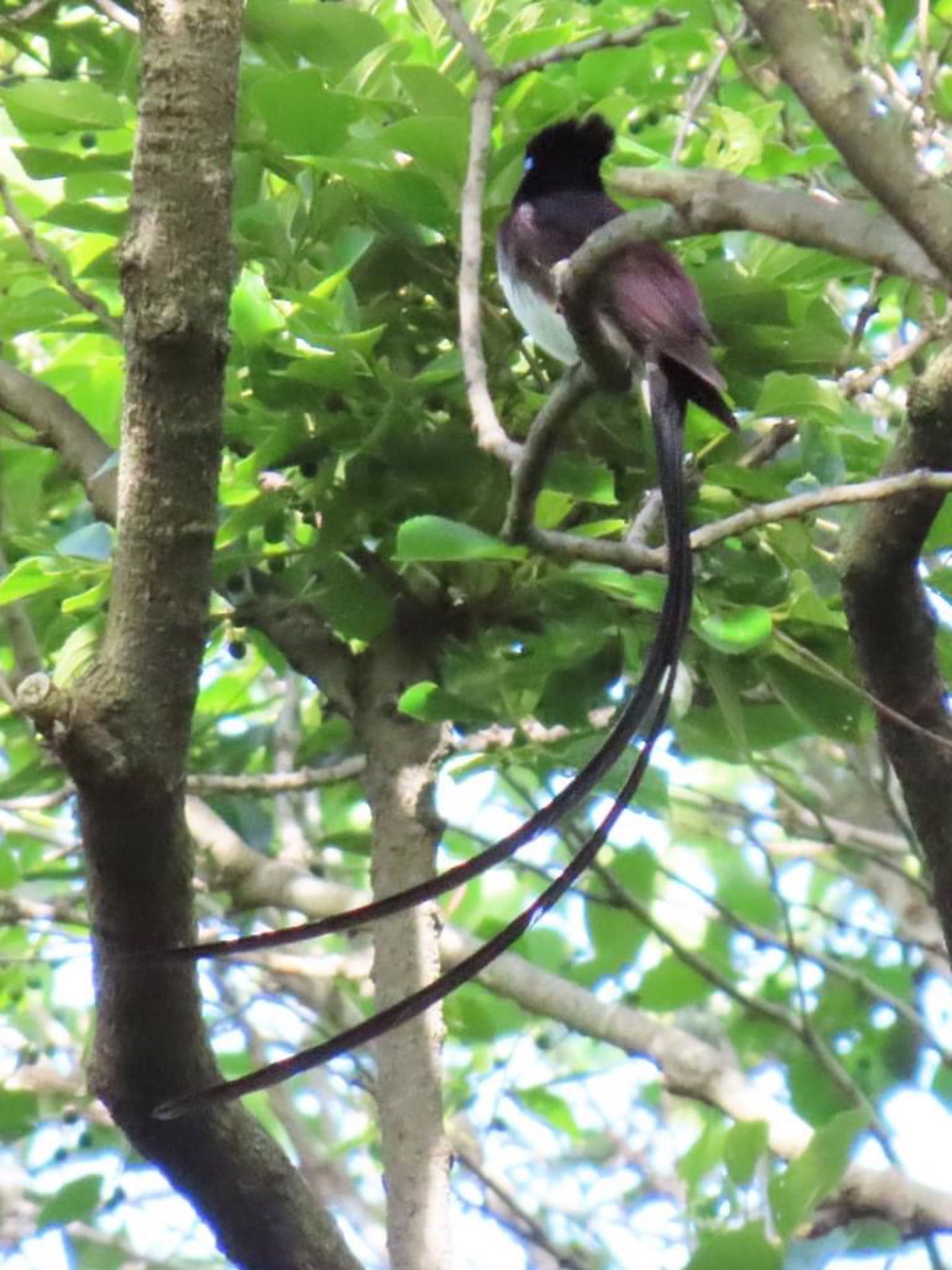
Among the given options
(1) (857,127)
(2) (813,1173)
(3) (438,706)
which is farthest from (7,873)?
(1) (857,127)

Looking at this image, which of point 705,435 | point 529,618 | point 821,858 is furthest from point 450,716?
point 821,858

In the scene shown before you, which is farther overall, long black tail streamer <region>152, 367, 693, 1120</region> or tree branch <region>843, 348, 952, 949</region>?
tree branch <region>843, 348, 952, 949</region>

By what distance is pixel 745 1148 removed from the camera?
1.59 metres

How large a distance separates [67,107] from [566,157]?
0.61 metres

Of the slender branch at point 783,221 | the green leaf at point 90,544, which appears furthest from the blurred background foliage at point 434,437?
the slender branch at point 783,221

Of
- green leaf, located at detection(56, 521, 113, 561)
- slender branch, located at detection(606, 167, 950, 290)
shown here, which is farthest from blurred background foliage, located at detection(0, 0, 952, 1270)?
slender branch, located at detection(606, 167, 950, 290)

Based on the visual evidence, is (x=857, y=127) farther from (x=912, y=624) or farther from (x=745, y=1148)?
(x=745, y=1148)

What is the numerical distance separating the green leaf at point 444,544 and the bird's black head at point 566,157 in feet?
1.63

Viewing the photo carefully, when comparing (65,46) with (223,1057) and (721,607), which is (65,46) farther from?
(223,1057)

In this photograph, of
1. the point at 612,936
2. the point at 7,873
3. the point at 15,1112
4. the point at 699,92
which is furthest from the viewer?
the point at 612,936

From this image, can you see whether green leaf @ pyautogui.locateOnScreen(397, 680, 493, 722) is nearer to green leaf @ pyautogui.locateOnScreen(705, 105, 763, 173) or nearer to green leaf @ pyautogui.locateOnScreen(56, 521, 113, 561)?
green leaf @ pyautogui.locateOnScreen(56, 521, 113, 561)

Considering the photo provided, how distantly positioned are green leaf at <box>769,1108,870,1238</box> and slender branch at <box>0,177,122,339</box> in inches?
34.8

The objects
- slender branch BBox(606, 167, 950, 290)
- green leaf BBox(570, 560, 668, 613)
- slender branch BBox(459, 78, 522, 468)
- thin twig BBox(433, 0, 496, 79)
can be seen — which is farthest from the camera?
thin twig BBox(433, 0, 496, 79)

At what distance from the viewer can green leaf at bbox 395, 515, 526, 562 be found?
1.20m
